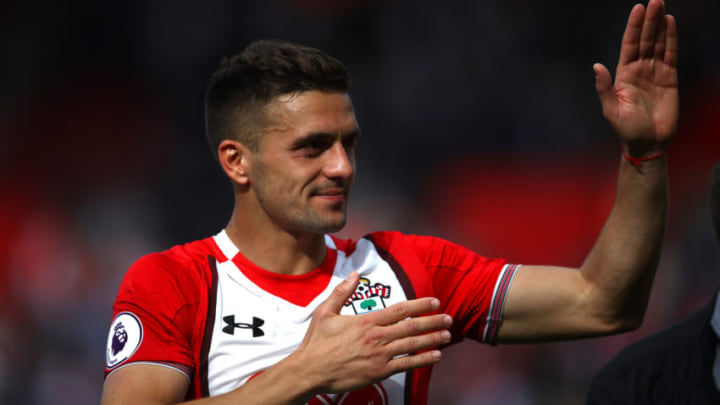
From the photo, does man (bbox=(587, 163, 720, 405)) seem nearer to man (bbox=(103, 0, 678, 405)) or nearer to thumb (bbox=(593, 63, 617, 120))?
man (bbox=(103, 0, 678, 405))

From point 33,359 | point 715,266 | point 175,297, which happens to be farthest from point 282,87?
point 715,266

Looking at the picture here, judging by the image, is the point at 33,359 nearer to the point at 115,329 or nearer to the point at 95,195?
the point at 95,195

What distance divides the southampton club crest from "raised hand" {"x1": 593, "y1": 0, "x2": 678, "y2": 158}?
102 cm

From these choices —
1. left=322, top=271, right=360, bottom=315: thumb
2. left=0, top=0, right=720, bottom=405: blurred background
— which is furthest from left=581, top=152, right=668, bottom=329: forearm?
left=0, top=0, right=720, bottom=405: blurred background

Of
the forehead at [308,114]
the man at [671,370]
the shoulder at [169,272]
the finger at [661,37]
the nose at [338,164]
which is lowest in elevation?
the man at [671,370]

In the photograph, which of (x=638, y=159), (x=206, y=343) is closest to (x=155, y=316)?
(x=206, y=343)

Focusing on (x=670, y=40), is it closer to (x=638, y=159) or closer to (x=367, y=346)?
(x=638, y=159)

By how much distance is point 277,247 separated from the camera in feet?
9.78

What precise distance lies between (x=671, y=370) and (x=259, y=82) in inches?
71.1

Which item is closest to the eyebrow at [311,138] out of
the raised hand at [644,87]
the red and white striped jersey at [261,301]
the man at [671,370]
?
the red and white striped jersey at [261,301]

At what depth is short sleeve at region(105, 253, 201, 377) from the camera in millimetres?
2529

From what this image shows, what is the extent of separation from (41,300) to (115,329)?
5.55 m

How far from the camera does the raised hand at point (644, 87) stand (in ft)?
8.63

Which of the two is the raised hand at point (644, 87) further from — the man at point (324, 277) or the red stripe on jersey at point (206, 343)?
the red stripe on jersey at point (206, 343)
